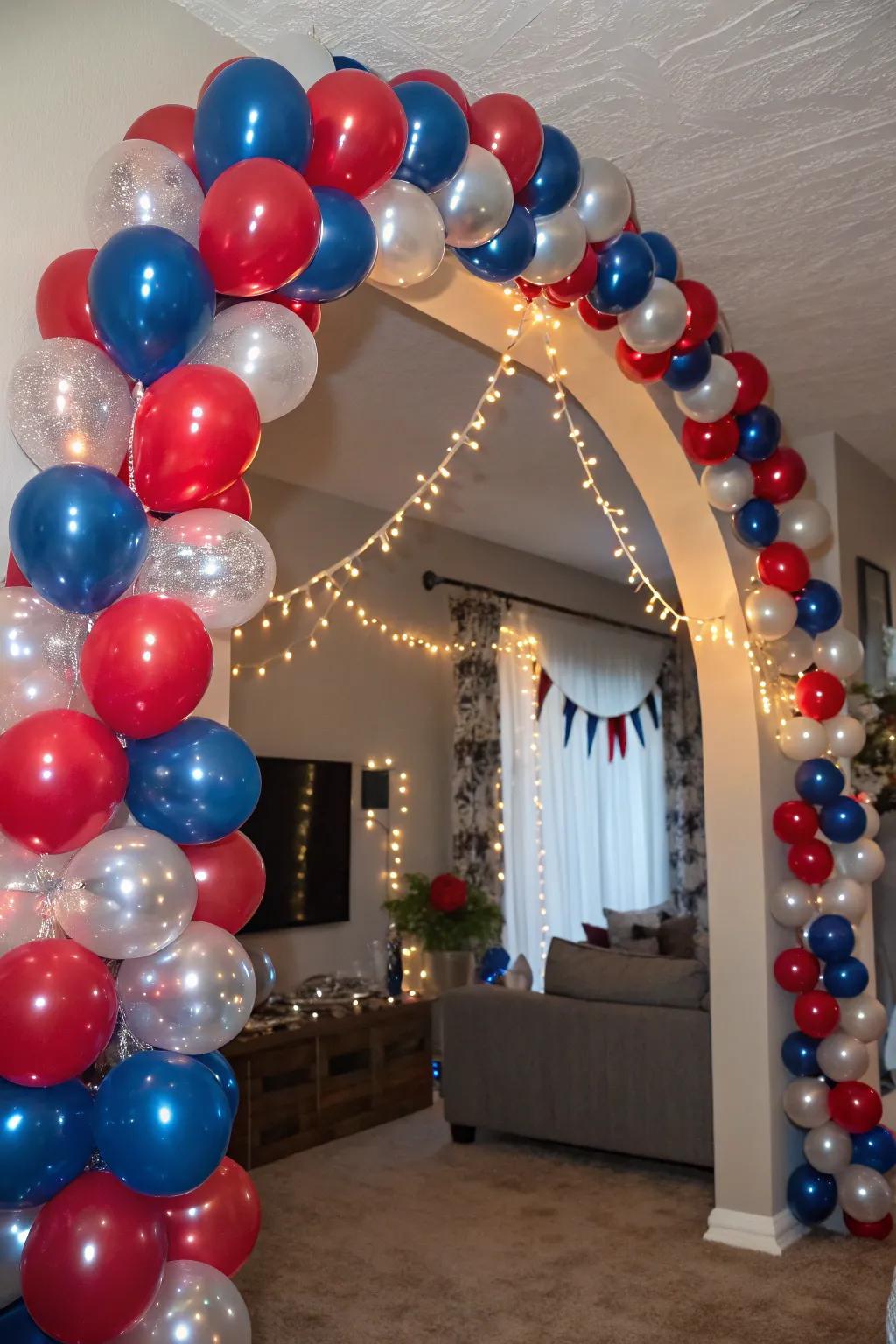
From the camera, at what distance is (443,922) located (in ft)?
19.9

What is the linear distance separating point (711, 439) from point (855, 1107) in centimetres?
210

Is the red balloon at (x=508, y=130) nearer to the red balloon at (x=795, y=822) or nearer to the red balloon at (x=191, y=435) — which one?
the red balloon at (x=191, y=435)

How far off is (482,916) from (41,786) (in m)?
4.87

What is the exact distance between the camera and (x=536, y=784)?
730 centimetres

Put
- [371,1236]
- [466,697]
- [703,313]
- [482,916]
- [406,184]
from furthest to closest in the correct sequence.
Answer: [466,697]
[482,916]
[371,1236]
[703,313]
[406,184]

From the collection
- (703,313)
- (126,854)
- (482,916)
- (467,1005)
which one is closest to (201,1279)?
(126,854)

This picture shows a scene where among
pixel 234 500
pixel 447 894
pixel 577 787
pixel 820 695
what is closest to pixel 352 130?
pixel 234 500

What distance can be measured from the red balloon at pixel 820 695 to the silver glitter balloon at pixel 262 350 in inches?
94.1

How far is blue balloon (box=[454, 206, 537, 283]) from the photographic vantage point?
92.2 inches

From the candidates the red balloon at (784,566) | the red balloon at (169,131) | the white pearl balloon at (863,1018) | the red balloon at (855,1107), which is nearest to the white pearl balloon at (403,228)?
the red balloon at (169,131)

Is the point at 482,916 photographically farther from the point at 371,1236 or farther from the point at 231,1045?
the point at 371,1236

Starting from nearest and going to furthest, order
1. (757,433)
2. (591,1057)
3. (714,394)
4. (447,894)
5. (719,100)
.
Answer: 1. (719,100)
2. (714,394)
3. (757,433)
4. (591,1057)
5. (447,894)

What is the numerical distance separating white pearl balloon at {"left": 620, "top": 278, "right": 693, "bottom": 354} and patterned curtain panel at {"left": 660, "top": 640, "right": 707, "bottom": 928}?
5.72 metres

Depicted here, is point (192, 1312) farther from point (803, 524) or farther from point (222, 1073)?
point (803, 524)
